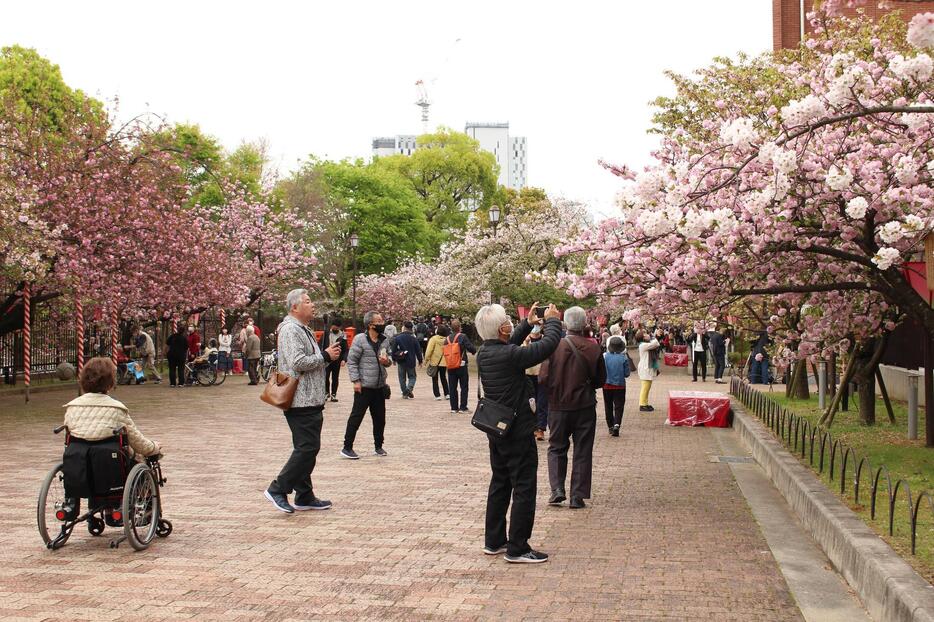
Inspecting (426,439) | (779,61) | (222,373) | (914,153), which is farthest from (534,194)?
(914,153)

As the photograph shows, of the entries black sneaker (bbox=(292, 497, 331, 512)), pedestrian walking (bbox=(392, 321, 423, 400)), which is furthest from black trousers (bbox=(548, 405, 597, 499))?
pedestrian walking (bbox=(392, 321, 423, 400))

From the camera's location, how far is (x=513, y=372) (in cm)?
744

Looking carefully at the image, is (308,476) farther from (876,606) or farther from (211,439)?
(211,439)

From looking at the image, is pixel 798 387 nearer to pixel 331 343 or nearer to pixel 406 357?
pixel 406 357

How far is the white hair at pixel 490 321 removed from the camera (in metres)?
7.59

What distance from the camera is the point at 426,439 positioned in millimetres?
15680

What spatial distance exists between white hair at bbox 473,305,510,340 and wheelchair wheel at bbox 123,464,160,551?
2637mm

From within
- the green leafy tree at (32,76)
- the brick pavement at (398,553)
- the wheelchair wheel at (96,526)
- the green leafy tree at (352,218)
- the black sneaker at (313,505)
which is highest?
the green leafy tree at (32,76)

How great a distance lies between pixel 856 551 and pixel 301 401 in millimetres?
4722

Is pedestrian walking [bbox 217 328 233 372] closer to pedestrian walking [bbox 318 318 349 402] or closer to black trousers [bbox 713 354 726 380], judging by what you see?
pedestrian walking [bbox 318 318 349 402]

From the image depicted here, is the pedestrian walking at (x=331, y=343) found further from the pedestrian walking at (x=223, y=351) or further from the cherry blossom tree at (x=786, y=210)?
the cherry blossom tree at (x=786, y=210)

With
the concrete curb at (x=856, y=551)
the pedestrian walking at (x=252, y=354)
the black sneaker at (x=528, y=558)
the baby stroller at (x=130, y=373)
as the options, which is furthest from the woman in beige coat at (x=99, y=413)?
the baby stroller at (x=130, y=373)

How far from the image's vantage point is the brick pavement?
6.07 meters

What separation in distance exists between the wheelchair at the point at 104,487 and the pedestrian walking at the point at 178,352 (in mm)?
22142
